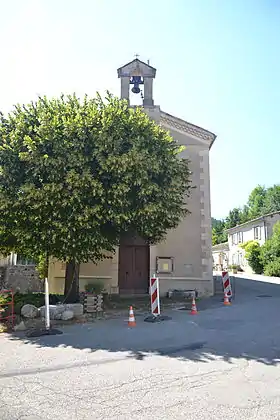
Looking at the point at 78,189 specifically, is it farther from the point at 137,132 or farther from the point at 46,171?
the point at 137,132

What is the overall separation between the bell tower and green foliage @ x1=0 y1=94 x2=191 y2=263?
206 inches

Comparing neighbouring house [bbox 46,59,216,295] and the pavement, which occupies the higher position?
neighbouring house [bbox 46,59,216,295]

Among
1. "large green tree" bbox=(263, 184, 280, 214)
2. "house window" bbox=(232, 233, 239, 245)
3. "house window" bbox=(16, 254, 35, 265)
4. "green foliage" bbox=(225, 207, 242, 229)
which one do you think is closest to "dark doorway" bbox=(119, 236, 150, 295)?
"house window" bbox=(16, 254, 35, 265)

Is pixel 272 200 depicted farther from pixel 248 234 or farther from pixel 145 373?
pixel 145 373

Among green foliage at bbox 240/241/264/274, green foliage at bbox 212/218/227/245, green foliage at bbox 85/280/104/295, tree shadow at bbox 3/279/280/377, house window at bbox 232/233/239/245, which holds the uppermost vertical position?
green foliage at bbox 212/218/227/245

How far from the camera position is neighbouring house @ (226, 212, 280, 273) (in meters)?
33.3

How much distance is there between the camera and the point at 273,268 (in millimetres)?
28250

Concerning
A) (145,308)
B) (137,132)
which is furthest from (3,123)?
(145,308)

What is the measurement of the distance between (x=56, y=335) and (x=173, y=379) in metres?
4.02

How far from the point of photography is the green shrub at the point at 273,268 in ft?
91.0

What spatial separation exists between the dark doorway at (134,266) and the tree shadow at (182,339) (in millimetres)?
4729

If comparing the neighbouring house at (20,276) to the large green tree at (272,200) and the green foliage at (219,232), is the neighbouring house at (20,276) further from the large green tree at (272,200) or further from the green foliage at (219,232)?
the green foliage at (219,232)

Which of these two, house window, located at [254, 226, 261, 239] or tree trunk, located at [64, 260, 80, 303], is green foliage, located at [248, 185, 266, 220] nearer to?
house window, located at [254, 226, 261, 239]

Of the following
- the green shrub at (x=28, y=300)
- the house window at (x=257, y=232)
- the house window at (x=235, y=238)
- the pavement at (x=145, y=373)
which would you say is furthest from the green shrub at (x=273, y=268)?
the green shrub at (x=28, y=300)
